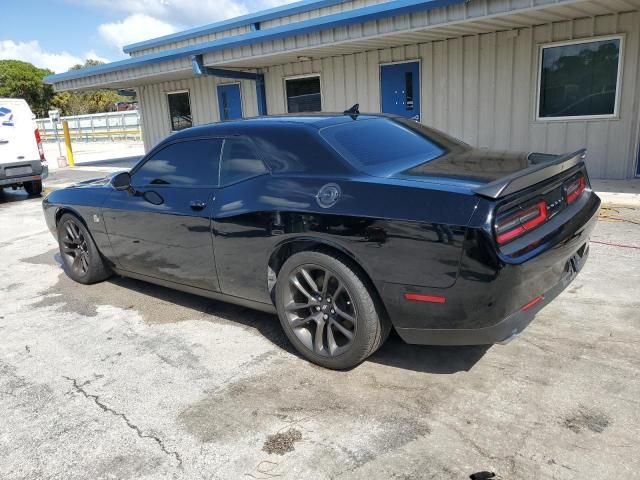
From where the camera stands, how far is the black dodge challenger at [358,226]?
2615 millimetres

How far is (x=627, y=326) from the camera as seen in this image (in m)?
3.58

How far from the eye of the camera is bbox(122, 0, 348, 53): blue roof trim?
14.1 metres

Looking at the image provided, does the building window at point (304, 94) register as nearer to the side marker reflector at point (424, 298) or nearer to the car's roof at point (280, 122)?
the car's roof at point (280, 122)

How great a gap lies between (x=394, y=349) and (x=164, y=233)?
1.97 meters

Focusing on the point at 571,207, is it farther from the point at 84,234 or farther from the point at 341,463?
the point at 84,234

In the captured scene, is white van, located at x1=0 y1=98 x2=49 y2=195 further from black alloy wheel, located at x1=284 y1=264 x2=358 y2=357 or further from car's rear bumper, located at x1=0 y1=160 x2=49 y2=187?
black alloy wheel, located at x1=284 y1=264 x2=358 y2=357

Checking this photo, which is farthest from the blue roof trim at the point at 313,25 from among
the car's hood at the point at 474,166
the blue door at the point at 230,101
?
the car's hood at the point at 474,166

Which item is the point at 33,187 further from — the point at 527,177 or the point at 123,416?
the point at 527,177

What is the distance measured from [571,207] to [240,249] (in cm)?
213

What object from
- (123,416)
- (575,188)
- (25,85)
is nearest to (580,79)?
(575,188)

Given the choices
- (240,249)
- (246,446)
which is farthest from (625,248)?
(246,446)

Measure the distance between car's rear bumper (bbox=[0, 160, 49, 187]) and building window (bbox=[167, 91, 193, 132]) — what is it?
502cm

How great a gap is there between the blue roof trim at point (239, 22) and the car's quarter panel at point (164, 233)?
36.9ft

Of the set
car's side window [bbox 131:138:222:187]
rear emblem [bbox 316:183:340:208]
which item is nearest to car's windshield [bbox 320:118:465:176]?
rear emblem [bbox 316:183:340:208]
